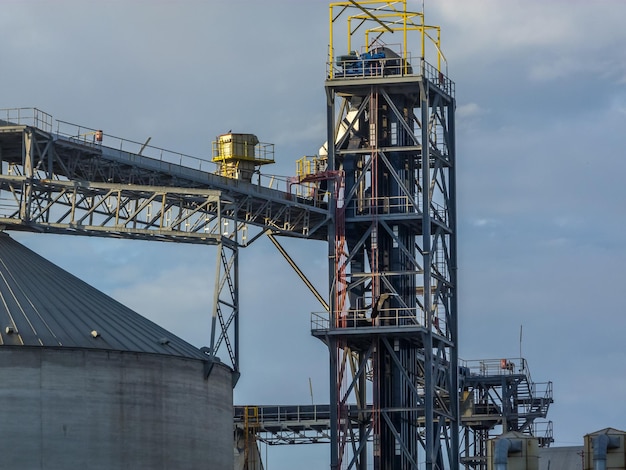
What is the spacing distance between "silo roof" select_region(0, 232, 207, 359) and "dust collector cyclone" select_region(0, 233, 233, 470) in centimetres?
7

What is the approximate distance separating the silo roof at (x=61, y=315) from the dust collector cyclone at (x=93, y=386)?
7 cm

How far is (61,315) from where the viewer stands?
3238 inches

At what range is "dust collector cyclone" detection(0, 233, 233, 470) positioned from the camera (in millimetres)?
77375

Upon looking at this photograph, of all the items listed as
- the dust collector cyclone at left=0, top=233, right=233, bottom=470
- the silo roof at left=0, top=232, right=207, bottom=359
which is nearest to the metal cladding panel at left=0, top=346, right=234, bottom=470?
the dust collector cyclone at left=0, top=233, right=233, bottom=470

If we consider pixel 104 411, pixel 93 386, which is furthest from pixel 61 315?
pixel 104 411

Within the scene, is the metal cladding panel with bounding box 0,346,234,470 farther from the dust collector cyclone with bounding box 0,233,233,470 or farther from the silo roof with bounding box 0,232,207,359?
the silo roof with bounding box 0,232,207,359

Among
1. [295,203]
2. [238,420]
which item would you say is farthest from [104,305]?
[238,420]

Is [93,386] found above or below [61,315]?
below

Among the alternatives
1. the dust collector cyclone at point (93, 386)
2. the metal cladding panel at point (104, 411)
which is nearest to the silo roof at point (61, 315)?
the dust collector cyclone at point (93, 386)

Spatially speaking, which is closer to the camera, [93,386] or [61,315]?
[93,386]

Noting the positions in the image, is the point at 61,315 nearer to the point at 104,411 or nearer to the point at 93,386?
the point at 93,386

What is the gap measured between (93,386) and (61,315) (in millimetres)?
4864

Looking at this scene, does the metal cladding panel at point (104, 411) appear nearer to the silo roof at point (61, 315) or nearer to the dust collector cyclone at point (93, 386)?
the dust collector cyclone at point (93, 386)

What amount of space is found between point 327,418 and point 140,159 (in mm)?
26994
